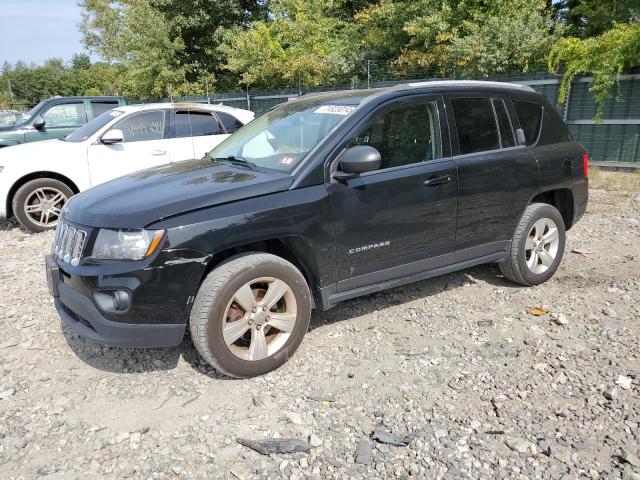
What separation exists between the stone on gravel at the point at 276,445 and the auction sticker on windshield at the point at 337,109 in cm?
219

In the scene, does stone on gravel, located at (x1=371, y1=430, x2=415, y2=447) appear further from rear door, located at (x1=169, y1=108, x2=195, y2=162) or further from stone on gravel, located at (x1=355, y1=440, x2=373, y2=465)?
rear door, located at (x1=169, y1=108, x2=195, y2=162)

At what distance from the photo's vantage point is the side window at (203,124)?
7883 mm

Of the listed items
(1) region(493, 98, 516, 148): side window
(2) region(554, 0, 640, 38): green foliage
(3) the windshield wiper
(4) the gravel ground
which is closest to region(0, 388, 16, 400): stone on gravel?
(4) the gravel ground

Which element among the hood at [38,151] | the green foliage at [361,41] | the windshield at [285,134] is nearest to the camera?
the windshield at [285,134]

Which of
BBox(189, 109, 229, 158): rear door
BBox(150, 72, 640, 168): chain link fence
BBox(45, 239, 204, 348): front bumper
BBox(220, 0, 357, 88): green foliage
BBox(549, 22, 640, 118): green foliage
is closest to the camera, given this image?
BBox(45, 239, 204, 348): front bumper

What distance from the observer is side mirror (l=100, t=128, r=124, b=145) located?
283 inches

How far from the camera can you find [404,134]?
12.3 ft

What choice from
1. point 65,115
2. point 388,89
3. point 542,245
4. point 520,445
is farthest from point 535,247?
point 65,115

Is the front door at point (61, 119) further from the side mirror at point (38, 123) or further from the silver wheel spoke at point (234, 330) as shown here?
the silver wheel spoke at point (234, 330)

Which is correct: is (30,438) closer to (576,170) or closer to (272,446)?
(272,446)

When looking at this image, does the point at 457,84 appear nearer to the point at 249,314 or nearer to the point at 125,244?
the point at 249,314

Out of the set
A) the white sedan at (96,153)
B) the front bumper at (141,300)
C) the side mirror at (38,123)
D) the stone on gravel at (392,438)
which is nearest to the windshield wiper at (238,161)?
the front bumper at (141,300)

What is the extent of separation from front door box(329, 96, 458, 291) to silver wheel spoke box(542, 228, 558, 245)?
1.20m

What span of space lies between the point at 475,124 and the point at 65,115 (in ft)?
28.9
